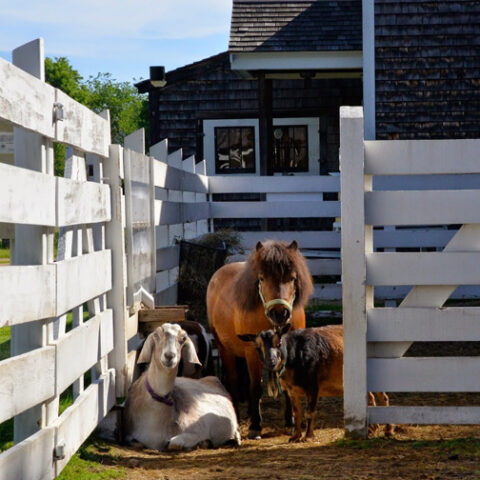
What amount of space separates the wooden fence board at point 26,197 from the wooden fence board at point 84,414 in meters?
1.03

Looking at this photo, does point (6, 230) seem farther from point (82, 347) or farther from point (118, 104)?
point (118, 104)

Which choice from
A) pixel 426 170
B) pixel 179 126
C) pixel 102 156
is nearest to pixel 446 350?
pixel 426 170

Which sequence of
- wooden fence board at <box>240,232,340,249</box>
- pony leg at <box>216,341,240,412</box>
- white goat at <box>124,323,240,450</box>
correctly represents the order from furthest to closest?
wooden fence board at <box>240,232,340,249</box> → pony leg at <box>216,341,240,412</box> → white goat at <box>124,323,240,450</box>

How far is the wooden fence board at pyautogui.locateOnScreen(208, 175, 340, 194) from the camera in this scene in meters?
13.3

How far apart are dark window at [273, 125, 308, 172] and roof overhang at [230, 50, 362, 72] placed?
4.55 metres

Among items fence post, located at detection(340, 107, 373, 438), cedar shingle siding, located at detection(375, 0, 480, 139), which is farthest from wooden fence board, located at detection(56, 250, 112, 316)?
cedar shingle siding, located at detection(375, 0, 480, 139)

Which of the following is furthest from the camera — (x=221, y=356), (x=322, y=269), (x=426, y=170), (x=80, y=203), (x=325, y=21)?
(x=325, y=21)

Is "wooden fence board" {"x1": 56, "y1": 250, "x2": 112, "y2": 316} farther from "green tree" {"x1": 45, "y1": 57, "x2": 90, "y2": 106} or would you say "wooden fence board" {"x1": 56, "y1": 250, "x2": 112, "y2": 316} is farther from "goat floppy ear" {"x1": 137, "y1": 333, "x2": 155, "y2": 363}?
"green tree" {"x1": 45, "y1": 57, "x2": 90, "y2": 106}

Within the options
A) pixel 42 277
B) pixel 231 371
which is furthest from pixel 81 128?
pixel 231 371

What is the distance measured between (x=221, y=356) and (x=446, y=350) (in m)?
3.05

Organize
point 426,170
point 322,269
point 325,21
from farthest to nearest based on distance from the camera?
point 325,21 < point 322,269 < point 426,170

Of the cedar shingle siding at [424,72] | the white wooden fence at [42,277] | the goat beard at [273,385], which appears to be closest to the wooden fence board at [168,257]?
the goat beard at [273,385]

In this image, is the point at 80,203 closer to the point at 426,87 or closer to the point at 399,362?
the point at 399,362

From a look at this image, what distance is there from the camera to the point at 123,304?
6438 mm
